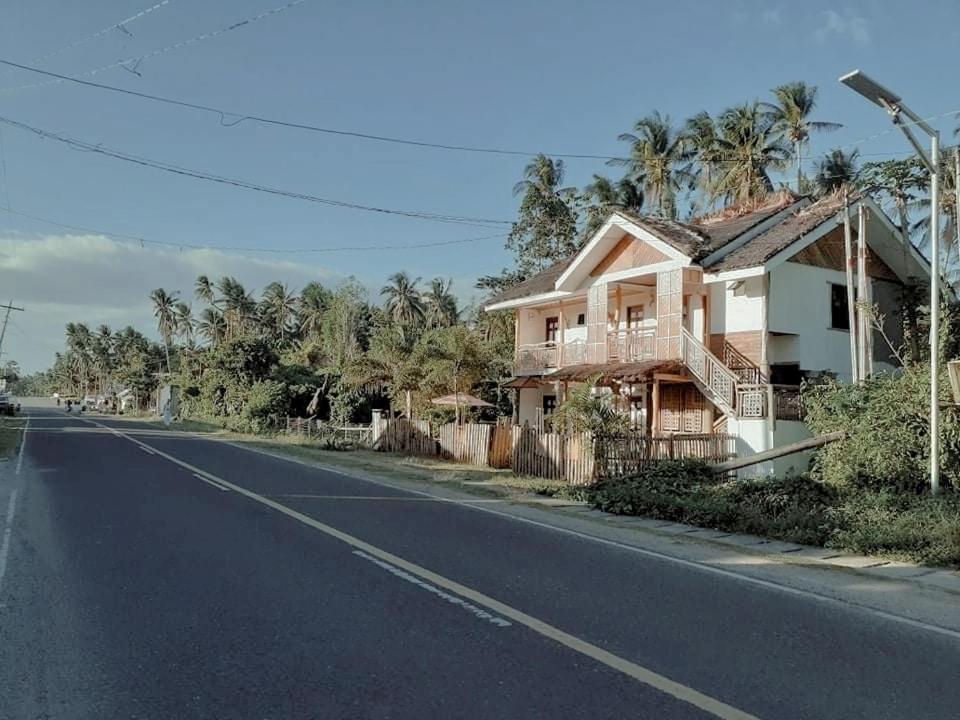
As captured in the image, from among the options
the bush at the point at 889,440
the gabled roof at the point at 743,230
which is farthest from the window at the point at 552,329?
the bush at the point at 889,440

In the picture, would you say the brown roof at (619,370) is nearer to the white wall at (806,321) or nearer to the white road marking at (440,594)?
the white wall at (806,321)

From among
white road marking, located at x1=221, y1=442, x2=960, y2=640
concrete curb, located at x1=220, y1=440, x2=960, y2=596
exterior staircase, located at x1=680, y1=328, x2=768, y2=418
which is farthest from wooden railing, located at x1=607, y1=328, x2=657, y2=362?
white road marking, located at x1=221, y1=442, x2=960, y2=640

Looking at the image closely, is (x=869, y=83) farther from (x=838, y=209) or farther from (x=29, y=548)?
(x=838, y=209)

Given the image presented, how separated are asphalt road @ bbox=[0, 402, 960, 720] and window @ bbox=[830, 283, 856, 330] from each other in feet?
56.8

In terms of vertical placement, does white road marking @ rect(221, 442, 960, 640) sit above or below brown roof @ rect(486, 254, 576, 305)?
below

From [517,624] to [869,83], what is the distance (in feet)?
28.4

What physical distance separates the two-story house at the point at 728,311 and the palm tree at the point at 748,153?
15905mm

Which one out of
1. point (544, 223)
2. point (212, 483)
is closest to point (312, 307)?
point (544, 223)

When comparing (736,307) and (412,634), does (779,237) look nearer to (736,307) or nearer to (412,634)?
(736,307)

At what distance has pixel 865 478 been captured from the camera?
14016mm

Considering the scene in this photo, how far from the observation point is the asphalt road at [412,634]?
15.4ft

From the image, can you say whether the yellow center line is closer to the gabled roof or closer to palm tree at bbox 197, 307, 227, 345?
the gabled roof

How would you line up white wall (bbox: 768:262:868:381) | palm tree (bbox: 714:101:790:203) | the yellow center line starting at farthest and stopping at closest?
palm tree (bbox: 714:101:790:203), white wall (bbox: 768:262:868:381), the yellow center line

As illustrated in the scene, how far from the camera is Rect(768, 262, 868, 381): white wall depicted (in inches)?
906
